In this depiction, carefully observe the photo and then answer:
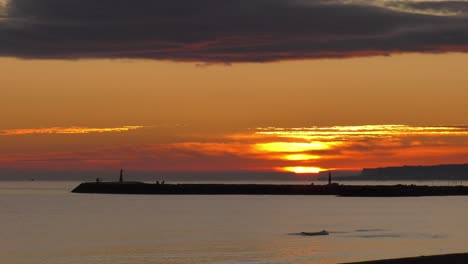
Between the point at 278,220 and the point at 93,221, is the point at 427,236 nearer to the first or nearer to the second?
the point at 278,220

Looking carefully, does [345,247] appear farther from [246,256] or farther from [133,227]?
[133,227]

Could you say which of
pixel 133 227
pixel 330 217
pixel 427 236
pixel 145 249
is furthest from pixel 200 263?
pixel 330 217

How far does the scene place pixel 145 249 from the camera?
2520 inches

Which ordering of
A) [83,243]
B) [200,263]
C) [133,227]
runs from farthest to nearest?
[133,227]
[83,243]
[200,263]

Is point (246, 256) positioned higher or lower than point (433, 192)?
lower

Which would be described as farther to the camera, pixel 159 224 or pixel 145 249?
pixel 159 224

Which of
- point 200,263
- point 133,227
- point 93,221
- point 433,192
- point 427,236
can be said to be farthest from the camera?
point 433,192

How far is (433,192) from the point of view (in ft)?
643

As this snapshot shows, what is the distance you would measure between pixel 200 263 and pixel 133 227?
38366 millimetres

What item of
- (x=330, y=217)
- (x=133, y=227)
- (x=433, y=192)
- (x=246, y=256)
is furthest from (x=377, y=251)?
(x=433, y=192)

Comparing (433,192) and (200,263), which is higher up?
(433,192)

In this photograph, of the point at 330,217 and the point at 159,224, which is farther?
the point at 330,217

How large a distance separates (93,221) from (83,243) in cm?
3287

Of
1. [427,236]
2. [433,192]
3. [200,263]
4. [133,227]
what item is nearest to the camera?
[200,263]
